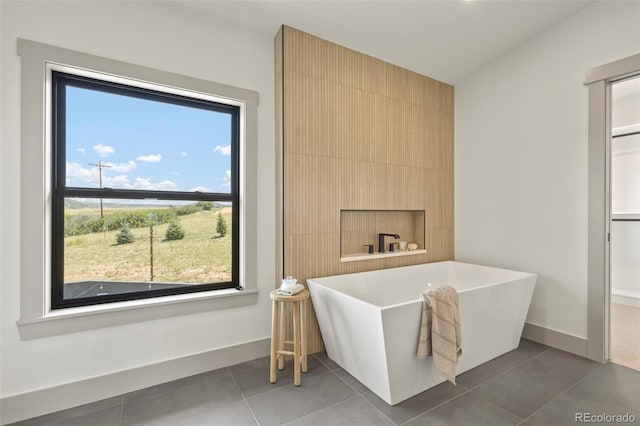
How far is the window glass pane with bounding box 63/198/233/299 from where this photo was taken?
201 centimetres

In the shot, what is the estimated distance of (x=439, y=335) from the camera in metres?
1.85

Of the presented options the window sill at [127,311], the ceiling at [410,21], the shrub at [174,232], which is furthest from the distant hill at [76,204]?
the ceiling at [410,21]

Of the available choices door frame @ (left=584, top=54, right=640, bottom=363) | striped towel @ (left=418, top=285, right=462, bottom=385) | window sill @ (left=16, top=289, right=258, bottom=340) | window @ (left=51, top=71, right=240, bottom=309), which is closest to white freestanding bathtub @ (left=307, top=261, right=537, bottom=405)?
striped towel @ (left=418, top=285, right=462, bottom=385)

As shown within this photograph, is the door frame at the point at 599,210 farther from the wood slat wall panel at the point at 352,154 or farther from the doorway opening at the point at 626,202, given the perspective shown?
the doorway opening at the point at 626,202

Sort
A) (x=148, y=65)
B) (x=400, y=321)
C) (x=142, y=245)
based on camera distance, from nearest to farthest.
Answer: (x=400, y=321) → (x=148, y=65) → (x=142, y=245)

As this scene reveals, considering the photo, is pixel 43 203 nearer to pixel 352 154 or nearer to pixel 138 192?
pixel 138 192

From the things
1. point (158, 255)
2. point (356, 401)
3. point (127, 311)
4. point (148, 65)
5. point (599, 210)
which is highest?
point (148, 65)

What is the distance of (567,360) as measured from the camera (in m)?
2.46

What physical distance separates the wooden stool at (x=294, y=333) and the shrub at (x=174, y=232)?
2.94 feet

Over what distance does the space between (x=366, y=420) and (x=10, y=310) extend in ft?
7.17

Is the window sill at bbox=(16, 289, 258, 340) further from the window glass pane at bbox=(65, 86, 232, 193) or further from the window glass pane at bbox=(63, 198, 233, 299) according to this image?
the window glass pane at bbox=(65, 86, 232, 193)

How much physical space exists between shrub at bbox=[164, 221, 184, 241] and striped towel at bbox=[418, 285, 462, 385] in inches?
74.0

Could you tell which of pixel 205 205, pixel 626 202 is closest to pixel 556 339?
pixel 626 202

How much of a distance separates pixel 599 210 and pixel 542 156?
2.21ft
